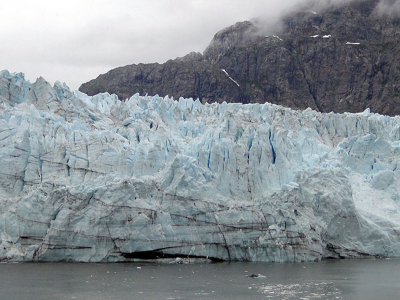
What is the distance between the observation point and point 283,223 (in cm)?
2112

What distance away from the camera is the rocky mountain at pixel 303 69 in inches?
2120

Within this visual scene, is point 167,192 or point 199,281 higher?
point 167,192

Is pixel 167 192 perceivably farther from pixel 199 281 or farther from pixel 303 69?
pixel 303 69

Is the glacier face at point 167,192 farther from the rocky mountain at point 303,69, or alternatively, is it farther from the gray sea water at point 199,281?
the rocky mountain at point 303,69

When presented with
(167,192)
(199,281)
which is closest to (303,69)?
(167,192)

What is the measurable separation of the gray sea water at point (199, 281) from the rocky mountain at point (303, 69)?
113ft

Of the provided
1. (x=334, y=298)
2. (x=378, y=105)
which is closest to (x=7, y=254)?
(x=334, y=298)

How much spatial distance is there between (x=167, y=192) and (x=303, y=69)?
39453 mm

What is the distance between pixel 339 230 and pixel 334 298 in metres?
8.30

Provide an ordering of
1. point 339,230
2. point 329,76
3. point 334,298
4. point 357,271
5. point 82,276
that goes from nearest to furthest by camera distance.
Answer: point 334,298
point 82,276
point 357,271
point 339,230
point 329,76

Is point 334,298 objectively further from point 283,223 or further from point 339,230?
point 339,230

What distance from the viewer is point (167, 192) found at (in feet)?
69.5

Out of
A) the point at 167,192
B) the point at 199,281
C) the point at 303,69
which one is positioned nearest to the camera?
the point at 199,281

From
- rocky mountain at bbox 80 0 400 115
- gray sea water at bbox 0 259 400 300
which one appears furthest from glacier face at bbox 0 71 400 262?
rocky mountain at bbox 80 0 400 115
